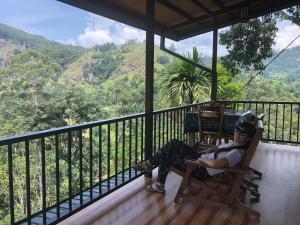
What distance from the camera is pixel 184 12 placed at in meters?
5.77

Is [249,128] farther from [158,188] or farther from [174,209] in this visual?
[158,188]

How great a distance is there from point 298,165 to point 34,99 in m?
13.5

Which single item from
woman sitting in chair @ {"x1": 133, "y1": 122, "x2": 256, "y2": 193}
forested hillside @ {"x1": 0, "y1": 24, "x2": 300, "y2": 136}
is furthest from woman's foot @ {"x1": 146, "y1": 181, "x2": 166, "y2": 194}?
forested hillside @ {"x1": 0, "y1": 24, "x2": 300, "y2": 136}

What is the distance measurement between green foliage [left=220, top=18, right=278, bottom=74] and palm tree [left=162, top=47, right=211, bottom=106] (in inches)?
59.6

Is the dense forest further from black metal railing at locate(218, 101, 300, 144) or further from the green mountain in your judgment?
black metal railing at locate(218, 101, 300, 144)

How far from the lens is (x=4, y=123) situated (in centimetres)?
1473

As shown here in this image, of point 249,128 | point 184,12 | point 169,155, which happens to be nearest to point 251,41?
point 184,12

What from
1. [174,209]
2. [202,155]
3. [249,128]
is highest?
[249,128]

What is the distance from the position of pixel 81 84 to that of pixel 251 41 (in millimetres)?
14312

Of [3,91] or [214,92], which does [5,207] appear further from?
[214,92]

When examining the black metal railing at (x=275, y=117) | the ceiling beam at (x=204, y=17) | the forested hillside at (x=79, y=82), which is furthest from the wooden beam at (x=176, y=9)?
the forested hillside at (x=79, y=82)

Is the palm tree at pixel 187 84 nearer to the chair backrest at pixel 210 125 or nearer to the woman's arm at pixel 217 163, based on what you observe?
the chair backrest at pixel 210 125

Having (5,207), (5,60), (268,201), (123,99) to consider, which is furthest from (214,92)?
(5,60)

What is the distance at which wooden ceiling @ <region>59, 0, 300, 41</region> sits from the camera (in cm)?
455
